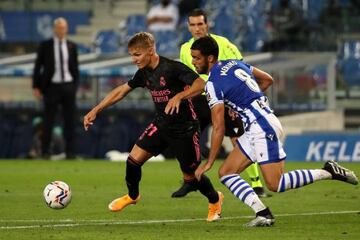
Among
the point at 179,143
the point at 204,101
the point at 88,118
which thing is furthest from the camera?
the point at 204,101

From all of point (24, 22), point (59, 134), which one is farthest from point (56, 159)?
point (24, 22)

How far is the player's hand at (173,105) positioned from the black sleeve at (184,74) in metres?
0.42

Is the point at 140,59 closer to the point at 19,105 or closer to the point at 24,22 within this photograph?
the point at 19,105

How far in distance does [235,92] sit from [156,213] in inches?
87.5

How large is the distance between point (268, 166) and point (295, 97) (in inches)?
518

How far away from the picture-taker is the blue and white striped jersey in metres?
11.8

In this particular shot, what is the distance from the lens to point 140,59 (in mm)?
12602

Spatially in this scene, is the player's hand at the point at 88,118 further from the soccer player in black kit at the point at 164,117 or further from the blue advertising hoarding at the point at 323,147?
the blue advertising hoarding at the point at 323,147

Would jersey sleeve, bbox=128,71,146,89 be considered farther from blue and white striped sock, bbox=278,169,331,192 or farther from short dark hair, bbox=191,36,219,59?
blue and white striped sock, bbox=278,169,331,192

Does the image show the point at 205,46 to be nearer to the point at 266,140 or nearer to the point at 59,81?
the point at 266,140

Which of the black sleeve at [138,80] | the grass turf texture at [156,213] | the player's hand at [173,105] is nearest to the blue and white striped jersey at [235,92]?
the player's hand at [173,105]

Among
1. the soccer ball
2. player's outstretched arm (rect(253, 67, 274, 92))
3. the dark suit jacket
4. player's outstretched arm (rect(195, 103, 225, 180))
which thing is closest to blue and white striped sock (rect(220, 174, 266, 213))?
player's outstretched arm (rect(195, 103, 225, 180))

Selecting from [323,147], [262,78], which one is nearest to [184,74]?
[262,78]

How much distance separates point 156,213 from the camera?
13.6 meters
